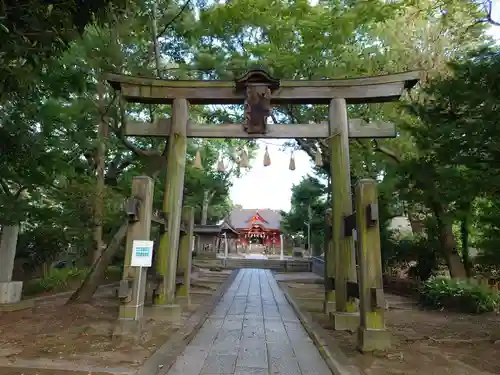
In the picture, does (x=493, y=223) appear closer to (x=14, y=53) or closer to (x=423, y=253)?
(x=423, y=253)

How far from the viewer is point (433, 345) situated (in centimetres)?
626

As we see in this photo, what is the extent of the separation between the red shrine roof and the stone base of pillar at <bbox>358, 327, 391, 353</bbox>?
37.8 metres

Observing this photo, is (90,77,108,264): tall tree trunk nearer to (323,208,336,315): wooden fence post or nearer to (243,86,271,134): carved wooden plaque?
(243,86,271,134): carved wooden plaque

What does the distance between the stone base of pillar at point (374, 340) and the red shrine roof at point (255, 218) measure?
37789mm

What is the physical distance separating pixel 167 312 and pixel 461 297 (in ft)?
26.3

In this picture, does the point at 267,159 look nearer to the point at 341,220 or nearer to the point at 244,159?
the point at 244,159

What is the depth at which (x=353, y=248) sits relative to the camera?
7.09 metres

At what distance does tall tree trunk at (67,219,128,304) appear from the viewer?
8.94 metres

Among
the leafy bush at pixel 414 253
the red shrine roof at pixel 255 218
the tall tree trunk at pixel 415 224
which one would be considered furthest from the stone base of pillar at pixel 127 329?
the red shrine roof at pixel 255 218

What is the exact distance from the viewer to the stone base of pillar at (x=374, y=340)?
531 centimetres

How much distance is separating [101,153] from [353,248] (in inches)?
324

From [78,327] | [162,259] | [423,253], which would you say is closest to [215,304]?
[162,259]

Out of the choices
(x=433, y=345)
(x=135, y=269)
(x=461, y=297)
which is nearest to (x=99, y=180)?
(x=135, y=269)

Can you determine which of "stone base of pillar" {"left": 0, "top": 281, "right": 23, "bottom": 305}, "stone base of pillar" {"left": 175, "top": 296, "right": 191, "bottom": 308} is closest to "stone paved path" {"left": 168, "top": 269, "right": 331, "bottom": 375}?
"stone base of pillar" {"left": 175, "top": 296, "right": 191, "bottom": 308}
